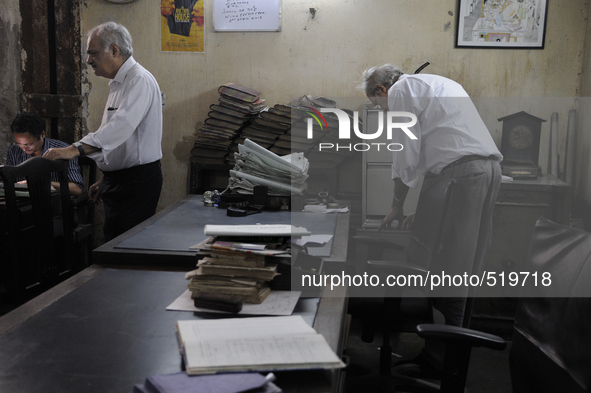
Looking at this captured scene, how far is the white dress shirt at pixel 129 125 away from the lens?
2688 millimetres

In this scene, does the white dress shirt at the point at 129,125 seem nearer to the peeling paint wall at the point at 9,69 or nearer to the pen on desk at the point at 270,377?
the peeling paint wall at the point at 9,69

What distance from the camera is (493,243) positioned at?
10.7 feet

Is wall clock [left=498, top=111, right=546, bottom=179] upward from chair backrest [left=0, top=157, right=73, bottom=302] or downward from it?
upward

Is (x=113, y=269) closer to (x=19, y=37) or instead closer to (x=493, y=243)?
(x=493, y=243)

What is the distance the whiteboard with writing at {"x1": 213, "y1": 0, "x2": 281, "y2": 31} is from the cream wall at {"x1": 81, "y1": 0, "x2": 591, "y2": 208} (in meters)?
0.05

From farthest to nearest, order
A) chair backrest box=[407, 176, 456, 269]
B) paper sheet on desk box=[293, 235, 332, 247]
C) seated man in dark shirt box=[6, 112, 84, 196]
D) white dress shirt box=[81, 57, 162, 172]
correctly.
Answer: seated man in dark shirt box=[6, 112, 84, 196] < white dress shirt box=[81, 57, 162, 172] < chair backrest box=[407, 176, 456, 269] < paper sheet on desk box=[293, 235, 332, 247]

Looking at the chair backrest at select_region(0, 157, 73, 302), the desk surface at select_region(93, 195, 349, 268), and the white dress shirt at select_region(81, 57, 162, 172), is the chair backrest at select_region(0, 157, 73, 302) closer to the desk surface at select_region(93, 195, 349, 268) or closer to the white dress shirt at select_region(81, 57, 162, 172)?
the white dress shirt at select_region(81, 57, 162, 172)

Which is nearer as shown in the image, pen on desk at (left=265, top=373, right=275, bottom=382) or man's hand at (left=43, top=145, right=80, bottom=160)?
pen on desk at (left=265, top=373, right=275, bottom=382)

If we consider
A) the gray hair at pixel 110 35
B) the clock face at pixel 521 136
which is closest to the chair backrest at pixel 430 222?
the clock face at pixel 521 136

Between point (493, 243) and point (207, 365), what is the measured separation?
2.74 m

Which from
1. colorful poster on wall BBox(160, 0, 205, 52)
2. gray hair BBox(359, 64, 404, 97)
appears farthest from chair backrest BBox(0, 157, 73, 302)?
gray hair BBox(359, 64, 404, 97)

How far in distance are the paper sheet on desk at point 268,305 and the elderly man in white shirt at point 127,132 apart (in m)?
1.61

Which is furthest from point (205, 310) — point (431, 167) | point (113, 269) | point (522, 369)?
point (431, 167)

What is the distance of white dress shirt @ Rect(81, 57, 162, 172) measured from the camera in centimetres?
269
